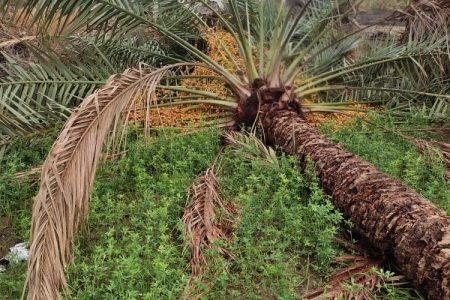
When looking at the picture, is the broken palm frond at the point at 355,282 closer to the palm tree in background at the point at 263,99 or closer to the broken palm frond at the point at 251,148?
the palm tree in background at the point at 263,99

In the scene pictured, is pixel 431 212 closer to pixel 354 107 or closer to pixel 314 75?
pixel 354 107

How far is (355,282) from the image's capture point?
2.50 metres

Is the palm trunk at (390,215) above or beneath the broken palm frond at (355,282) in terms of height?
above

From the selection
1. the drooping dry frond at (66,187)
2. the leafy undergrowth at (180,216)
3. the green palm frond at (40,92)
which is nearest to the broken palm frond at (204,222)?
the leafy undergrowth at (180,216)

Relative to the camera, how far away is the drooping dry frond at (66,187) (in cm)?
228

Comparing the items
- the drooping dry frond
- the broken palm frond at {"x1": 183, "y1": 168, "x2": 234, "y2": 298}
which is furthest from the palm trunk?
the drooping dry frond

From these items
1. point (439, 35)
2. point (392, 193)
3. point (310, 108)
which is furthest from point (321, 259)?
point (439, 35)

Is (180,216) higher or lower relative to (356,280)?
higher

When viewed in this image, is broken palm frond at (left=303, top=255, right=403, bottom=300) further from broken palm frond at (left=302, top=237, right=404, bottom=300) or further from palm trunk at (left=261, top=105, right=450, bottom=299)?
palm trunk at (left=261, top=105, right=450, bottom=299)

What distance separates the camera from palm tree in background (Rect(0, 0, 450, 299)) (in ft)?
7.88

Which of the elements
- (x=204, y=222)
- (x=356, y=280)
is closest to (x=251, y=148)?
(x=204, y=222)

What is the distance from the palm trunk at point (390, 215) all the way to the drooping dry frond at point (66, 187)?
129 cm

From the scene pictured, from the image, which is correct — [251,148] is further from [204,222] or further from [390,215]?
[390,215]

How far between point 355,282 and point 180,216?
1.16 m
